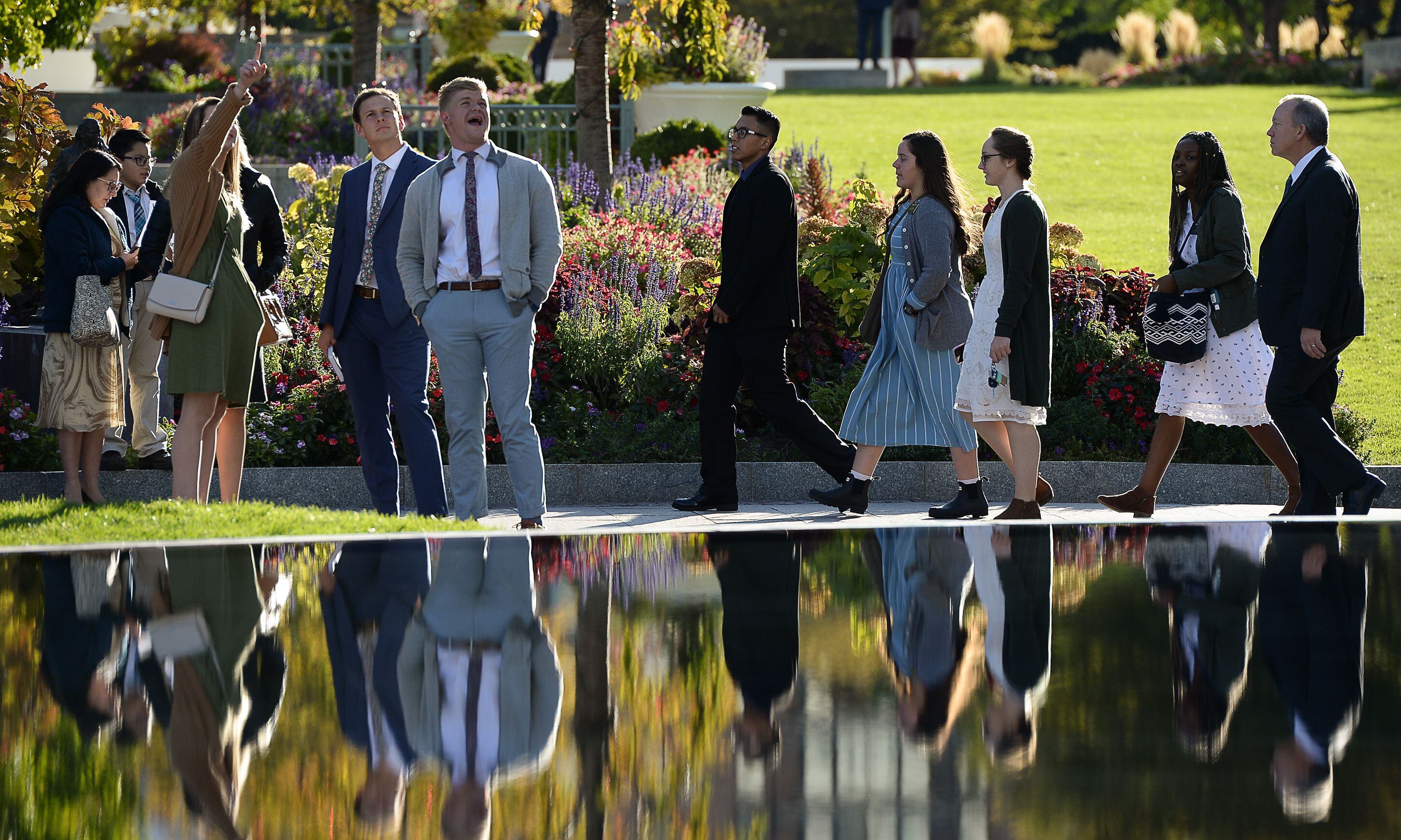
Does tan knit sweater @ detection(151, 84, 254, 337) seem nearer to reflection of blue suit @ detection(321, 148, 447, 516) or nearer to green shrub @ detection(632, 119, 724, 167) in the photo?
reflection of blue suit @ detection(321, 148, 447, 516)

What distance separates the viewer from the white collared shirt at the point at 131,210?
846cm

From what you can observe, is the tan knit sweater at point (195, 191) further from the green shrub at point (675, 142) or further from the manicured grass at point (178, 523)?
the green shrub at point (675, 142)

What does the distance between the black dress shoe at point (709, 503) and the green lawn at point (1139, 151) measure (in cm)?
384

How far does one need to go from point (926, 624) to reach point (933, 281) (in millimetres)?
3735

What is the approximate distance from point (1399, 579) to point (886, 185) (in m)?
14.2

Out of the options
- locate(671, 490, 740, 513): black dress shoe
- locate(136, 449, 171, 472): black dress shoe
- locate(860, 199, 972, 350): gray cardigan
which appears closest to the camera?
locate(860, 199, 972, 350): gray cardigan

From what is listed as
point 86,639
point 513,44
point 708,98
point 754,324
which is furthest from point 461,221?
point 513,44

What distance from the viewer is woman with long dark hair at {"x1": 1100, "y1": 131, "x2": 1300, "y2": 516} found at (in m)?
7.31

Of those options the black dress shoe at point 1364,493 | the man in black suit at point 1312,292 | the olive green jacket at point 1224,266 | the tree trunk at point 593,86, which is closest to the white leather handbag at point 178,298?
the olive green jacket at point 1224,266

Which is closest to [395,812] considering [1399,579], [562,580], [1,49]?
[562,580]

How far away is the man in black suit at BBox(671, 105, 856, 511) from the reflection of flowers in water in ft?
9.72

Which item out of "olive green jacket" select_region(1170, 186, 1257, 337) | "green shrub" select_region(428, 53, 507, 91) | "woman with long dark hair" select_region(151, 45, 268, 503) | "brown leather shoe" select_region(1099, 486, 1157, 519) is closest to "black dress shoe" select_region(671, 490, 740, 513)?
"brown leather shoe" select_region(1099, 486, 1157, 519)

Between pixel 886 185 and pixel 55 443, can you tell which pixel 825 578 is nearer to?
pixel 55 443

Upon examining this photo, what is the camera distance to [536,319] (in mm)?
9906
